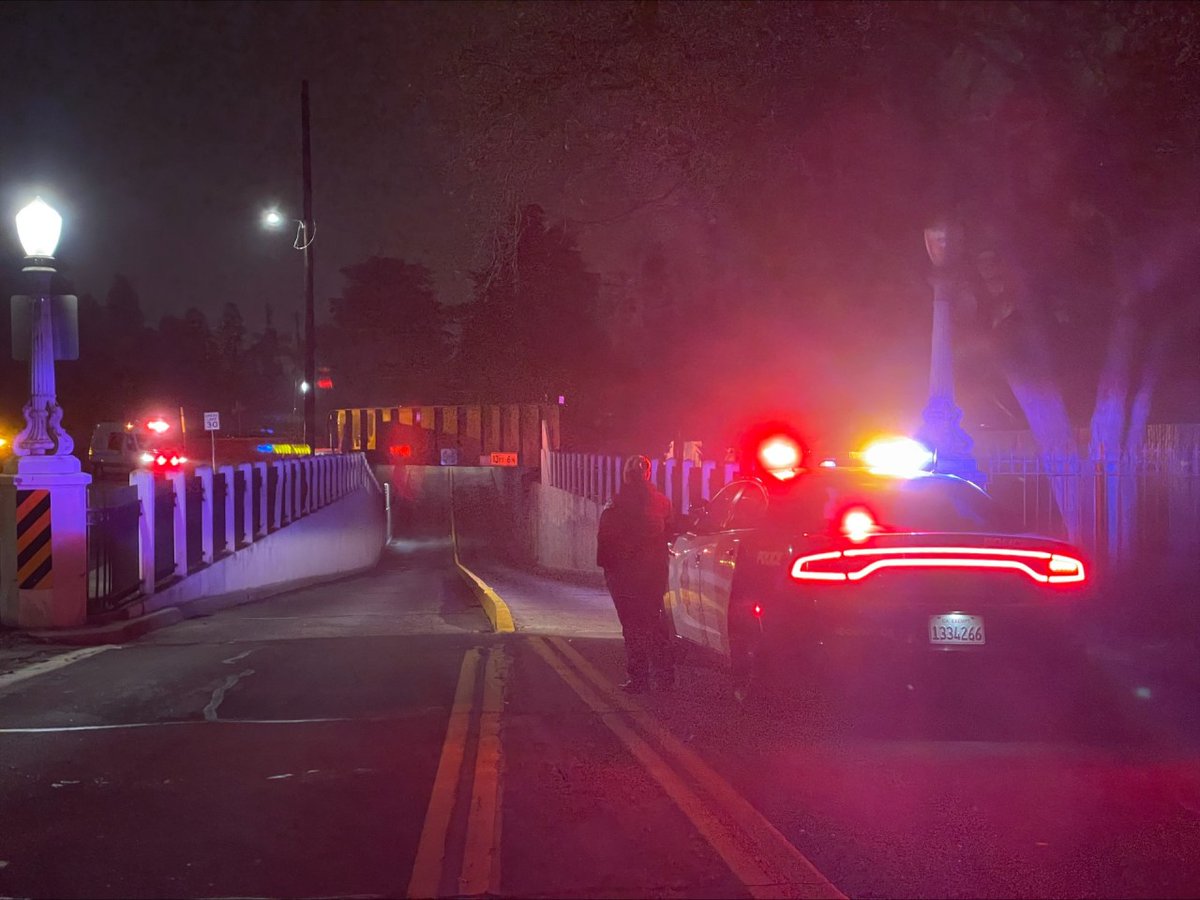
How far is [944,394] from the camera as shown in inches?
572

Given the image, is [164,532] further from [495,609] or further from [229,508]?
[495,609]

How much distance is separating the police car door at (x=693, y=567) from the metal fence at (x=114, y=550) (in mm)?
6671

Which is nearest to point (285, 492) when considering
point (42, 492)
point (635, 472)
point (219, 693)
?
point (42, 492)

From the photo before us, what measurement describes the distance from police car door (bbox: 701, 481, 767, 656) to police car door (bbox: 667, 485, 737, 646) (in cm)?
10

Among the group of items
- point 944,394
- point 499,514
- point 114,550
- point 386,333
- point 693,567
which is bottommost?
point 499,514

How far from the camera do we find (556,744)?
7.46m

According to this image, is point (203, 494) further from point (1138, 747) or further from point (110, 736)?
point (1138, 747)

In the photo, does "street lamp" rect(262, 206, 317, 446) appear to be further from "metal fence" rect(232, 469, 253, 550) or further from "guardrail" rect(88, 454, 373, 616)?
"metal fence" rect(232, 469, 253, 550)

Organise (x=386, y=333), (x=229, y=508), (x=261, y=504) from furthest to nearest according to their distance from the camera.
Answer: (x=386, y=333) → (x=261, y=504) → (x=229, y=508)

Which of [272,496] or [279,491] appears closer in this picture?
[272,496]

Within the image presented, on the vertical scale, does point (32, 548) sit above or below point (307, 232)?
below

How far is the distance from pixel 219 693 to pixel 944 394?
29.2 ft

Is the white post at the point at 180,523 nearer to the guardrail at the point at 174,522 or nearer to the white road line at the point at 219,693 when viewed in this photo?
the guardrail at the point at 174,522

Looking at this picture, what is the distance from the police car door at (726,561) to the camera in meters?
8.40
